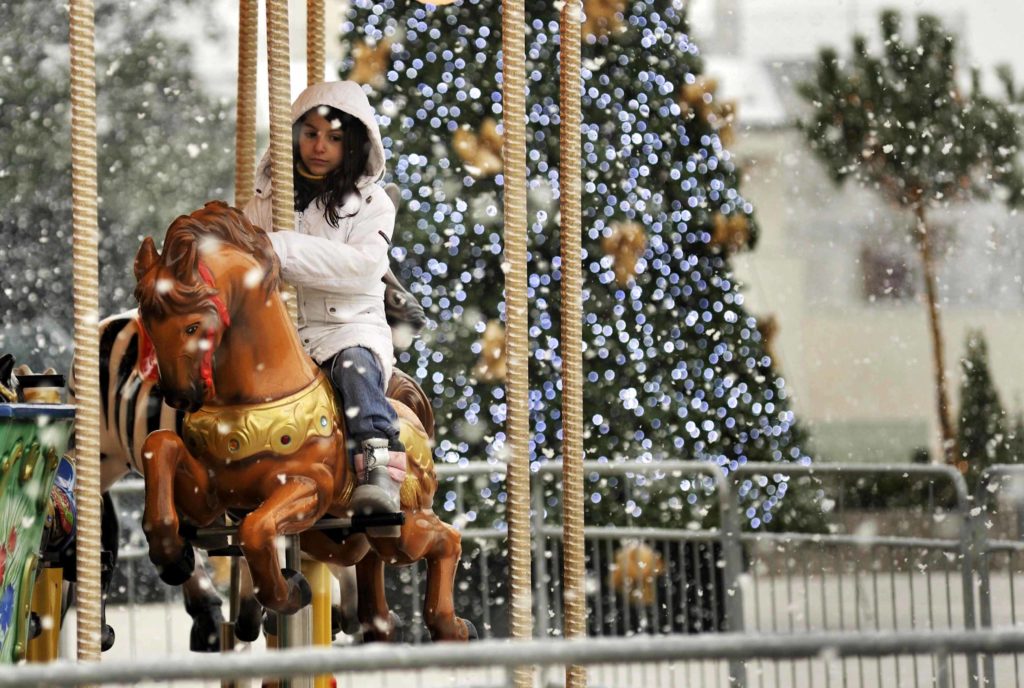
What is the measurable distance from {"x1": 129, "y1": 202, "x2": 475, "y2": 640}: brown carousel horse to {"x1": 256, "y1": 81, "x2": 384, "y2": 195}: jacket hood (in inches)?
15.6

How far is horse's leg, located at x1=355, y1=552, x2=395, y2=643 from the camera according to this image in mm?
3385

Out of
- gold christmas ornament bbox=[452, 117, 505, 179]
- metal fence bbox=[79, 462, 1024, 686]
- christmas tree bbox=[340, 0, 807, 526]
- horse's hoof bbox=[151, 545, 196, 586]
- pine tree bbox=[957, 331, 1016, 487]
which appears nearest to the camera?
horse's hoof bbox=[151, 545, 196, 586]

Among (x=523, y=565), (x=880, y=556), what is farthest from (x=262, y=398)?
(x=880, y=556)

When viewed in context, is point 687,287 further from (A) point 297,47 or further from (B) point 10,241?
(A) point 297,47

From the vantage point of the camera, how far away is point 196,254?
109 inches

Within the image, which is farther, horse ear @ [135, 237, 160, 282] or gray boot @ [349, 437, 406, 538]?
gray boot @ [349, 437, 406, 538]

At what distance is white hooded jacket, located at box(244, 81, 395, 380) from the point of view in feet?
9.98

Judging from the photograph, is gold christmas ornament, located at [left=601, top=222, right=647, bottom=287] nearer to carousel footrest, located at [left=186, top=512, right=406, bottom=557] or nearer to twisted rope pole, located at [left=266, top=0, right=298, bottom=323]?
twisted rope pole, located at [left=266, top=0, right=298, bottom=323]

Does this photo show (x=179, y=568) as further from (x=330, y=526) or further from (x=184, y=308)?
(x=184, y=308)

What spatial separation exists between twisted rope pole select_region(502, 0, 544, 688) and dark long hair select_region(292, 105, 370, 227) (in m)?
0.31

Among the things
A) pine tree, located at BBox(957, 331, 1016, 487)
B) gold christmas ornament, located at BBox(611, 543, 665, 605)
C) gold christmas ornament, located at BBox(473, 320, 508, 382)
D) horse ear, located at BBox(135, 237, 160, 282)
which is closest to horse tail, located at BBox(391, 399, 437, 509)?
horse ear, located at BBox(135, 237, 160, 282)

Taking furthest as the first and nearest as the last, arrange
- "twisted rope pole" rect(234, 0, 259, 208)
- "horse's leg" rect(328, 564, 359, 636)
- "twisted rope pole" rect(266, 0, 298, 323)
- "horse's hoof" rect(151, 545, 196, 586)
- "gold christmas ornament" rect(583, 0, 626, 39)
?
1. "gold christmas ornament" rect(583, 0, 626, 39)
2. "twisted rope pole" rect(234, 0, 259, 208)
3. "horse's leg" rect(328, 564, 359, 636)
4. "twisted rope pole" rect(266, 0, 298, 323)
5. "horse's hoof" rect(151, 545, 196, 586)

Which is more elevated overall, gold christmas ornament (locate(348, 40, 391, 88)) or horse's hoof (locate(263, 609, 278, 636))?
gold christmas ornament (locate(348, 40, 391, 88))

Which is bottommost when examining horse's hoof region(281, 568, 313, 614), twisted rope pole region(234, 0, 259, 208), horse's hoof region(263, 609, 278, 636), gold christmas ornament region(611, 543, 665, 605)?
gold christmas ornament region(611, 543, 665, 605)
